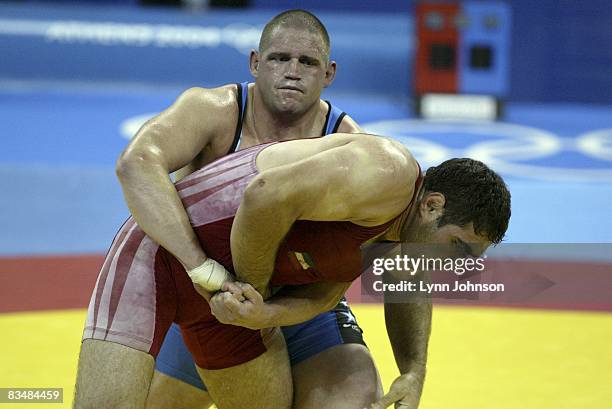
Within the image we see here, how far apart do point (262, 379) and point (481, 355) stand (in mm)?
1907

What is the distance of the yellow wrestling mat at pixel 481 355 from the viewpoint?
16.2 ft

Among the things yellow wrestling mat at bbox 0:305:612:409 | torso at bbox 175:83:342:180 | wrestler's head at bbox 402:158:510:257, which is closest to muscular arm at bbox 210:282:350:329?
wrestler's head at bbox 402:158:510:257

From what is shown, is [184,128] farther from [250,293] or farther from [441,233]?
[441,233]

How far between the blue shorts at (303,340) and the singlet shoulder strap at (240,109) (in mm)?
695

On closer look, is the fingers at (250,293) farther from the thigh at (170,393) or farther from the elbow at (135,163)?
the thigh at (170,393)

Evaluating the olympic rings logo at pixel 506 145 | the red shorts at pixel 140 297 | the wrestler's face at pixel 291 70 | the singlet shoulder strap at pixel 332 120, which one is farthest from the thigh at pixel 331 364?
the olympic rings logo at pixel 506 145

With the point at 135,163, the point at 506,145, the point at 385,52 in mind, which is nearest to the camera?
the point at 135,163

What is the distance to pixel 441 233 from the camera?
3473 mm

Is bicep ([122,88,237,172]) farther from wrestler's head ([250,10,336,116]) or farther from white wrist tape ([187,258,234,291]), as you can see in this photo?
white wrist tape ([187,258,234,291])

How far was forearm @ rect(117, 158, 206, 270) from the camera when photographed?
348 cm

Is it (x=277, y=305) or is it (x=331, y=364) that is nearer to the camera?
(x=277, y=305)

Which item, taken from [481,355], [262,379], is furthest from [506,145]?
[262,379]

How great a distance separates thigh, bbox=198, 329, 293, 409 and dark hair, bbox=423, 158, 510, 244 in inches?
32.3

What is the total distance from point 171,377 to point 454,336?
6.53 ft
